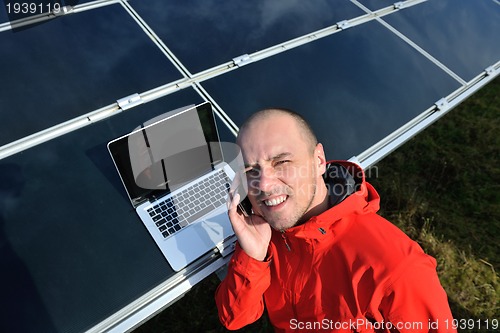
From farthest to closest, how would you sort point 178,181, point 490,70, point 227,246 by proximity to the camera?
point 490,70, point 178,181, point 227,246

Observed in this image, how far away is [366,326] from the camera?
5.48 feet

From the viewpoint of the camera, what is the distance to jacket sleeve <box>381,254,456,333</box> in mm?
1485

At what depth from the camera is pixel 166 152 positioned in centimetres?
192

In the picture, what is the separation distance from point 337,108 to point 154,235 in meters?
1.51

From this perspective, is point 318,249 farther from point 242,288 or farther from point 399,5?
point 399,5

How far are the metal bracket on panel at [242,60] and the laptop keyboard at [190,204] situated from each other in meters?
0.90

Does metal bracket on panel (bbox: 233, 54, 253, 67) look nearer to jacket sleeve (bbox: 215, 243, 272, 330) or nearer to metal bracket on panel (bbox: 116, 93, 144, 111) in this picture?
metal bracket on panel (bbox: 116, 93, 144, 111)

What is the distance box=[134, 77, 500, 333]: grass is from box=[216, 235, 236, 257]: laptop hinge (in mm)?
1210

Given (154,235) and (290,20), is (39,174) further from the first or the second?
(290,20)

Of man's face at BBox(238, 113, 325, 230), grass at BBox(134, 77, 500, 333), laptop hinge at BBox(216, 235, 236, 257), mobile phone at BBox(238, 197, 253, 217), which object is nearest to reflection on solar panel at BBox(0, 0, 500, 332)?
laptop hinge at BBox(216, 235, 236, 257)

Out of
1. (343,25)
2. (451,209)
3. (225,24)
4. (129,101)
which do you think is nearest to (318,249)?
(129,101)

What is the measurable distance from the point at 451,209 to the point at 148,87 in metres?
3.13

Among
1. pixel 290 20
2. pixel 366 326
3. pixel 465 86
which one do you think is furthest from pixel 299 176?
pixel 465 86

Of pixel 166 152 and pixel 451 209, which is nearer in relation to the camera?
pixel 166 152
